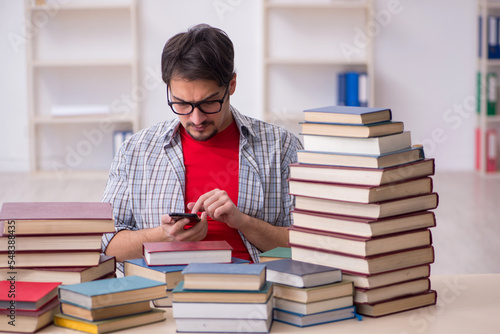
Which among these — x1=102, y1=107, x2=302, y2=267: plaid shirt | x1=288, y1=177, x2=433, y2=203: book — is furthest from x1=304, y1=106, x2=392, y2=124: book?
x1=102, y1=107, x2=302, y2=267: plaid shirt

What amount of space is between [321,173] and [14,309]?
66 centimetres

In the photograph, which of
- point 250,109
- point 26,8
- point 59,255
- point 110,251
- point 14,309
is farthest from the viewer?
point 250,109

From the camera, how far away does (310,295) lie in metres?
1.30

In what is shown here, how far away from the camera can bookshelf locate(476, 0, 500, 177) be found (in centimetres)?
603

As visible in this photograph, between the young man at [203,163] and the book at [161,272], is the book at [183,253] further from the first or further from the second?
the young man at [203,163]

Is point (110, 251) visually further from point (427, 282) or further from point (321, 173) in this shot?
point (427, 282)

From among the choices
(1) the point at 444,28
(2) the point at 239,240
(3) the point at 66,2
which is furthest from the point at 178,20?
(2) the point at 239,240

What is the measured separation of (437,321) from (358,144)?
1.30ft

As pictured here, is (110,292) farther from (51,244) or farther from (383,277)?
(383,277)

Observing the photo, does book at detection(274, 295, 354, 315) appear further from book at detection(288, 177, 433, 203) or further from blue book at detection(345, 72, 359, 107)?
blue book at detection(345, 72, 359, 107)

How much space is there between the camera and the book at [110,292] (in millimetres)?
1265

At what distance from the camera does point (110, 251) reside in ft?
6.20

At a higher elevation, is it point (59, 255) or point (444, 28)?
point (444, 28)

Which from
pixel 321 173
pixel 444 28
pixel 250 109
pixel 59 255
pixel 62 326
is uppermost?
pixel 444 28
